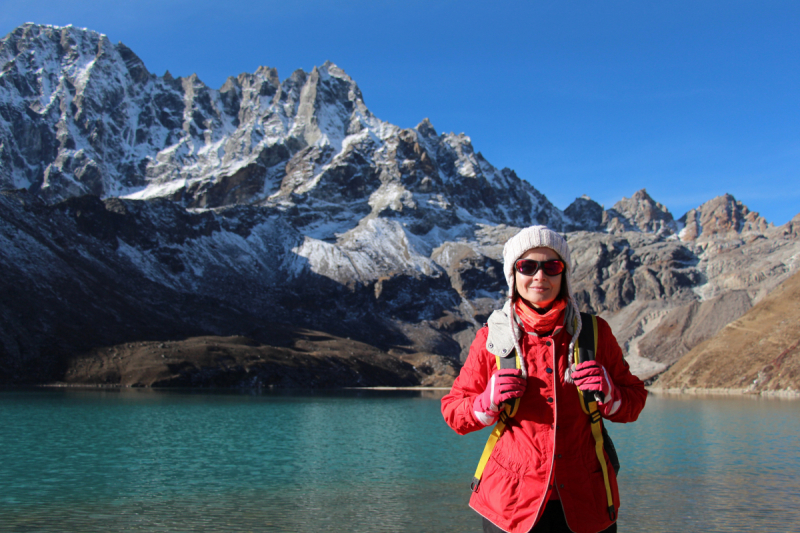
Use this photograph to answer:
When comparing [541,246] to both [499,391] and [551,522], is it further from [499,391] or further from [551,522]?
[551,522]

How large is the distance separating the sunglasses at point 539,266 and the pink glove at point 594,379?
3.18 ft

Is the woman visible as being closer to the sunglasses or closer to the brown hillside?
the sunglasses

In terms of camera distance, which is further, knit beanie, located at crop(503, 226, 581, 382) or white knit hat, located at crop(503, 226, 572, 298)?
white knit hat, located at crop(503, 226, 572, 298)

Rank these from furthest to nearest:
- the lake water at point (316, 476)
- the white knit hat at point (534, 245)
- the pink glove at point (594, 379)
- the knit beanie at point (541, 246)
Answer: the lake water at point (316, 476)
the white knit hat at point (534, 245)
the knit beanie at point (541, 246)
the pink glove at point (594, 379)

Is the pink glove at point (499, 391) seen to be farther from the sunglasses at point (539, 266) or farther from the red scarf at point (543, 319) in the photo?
the sunglasses at point (539, 266)

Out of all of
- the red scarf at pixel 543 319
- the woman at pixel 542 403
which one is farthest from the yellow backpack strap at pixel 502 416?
the red scarf at pixel 543 319

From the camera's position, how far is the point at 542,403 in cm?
630

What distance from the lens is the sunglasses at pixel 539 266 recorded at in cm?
645

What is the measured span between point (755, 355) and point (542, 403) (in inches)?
6405

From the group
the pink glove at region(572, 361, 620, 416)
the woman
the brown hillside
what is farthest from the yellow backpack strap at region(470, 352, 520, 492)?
the brown hillside

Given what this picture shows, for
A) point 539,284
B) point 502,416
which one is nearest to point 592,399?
point 502,416

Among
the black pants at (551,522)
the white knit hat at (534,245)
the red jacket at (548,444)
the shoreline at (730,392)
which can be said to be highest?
the white knit hat at (534,245)

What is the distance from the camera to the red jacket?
6160 mm

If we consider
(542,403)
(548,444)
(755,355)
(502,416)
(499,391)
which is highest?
(755,355)
